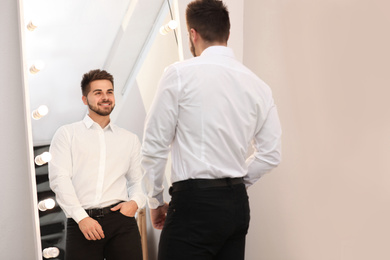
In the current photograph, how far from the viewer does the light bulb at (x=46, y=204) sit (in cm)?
202

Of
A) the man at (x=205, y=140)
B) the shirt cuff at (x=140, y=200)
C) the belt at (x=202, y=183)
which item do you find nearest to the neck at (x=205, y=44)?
the man at (x=205, y=140)

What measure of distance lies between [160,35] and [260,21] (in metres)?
0.61

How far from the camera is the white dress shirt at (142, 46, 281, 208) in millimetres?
1430

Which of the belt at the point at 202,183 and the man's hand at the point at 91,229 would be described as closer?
the belt at the point at 202,183

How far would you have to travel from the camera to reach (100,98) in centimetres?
209

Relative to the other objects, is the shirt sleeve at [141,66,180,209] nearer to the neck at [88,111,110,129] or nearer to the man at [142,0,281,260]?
the man at [142,0,281,260]

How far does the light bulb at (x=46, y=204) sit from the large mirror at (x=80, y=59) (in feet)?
0.05

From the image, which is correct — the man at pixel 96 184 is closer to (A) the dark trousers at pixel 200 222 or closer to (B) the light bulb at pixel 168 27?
(B) the light bulb at pixel 168 27

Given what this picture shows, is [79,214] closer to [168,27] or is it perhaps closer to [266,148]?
[266,148]

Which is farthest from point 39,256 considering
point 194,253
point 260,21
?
point 260,21

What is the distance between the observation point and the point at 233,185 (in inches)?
56.6

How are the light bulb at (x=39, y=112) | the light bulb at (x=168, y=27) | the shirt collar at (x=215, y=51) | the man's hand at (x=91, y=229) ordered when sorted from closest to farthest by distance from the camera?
the shirt collar at (x=215, y=51) < the man's hand at (x=91, y=229) < the light bulb at (x=39, y=112) < the light bulb at (x=168, y=27)

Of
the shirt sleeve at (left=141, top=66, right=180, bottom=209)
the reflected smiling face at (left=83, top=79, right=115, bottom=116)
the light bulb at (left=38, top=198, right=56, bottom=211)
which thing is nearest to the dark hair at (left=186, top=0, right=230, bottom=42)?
the shirt sleeve at (left=141, top=66, right=180, bottom=209)

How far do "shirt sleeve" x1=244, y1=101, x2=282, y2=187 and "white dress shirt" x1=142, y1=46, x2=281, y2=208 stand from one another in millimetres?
67
